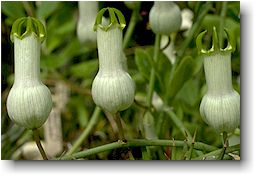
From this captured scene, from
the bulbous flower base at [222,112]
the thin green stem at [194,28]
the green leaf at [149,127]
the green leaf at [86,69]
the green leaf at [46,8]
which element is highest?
the green leaf at [46,8]

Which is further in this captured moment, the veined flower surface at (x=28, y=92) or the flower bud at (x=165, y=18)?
the flower bud at (x=165, y=18)

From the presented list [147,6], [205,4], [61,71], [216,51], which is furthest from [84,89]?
[216,51]

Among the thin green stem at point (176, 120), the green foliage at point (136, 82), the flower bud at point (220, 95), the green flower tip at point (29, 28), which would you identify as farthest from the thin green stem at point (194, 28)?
the green flower tip at point (29, 28)

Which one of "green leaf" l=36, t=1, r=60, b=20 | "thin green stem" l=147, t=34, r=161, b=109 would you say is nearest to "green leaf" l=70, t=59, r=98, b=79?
"green leaf" l=36, t=1, r=60, b=20

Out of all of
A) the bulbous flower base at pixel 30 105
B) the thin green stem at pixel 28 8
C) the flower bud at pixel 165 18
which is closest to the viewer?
the bulbous flower base at pixel 30 105

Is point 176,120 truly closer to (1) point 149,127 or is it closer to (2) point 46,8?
(1) point 149,127

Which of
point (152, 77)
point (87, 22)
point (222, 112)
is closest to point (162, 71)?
point (152, 77)

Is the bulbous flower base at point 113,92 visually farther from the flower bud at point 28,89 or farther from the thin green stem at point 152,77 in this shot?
the thin green stem at point 152,77

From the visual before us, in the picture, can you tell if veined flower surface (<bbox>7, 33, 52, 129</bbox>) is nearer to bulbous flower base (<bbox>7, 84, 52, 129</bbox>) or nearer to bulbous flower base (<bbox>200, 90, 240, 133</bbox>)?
bulbous flower base (<bbox>7, 84, 52, 129</bbox>)
